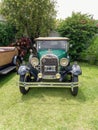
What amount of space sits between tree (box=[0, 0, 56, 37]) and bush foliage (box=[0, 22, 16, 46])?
54cm

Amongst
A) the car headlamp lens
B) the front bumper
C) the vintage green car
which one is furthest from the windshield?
the front bumper

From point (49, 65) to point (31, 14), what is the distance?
625 centimetres

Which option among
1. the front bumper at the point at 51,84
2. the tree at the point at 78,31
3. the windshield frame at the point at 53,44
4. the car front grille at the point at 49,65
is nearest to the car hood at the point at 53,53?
the windshield frame at the point at 53,44

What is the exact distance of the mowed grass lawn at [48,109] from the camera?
428 cm

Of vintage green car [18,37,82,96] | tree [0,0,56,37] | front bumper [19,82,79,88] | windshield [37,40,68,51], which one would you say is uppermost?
tree [0,0,56,37]

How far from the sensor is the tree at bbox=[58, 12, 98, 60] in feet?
37.3

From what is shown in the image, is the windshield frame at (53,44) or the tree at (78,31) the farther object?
the tree at (78,31)

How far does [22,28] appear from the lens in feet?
40.3

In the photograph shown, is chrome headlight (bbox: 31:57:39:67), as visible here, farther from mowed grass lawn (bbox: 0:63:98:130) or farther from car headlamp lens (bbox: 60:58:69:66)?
mowed grass lawn (bbox: 0:63:98:130)

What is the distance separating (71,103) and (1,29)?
7995 mm

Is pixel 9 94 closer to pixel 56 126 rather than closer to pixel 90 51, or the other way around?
pixel 56 126

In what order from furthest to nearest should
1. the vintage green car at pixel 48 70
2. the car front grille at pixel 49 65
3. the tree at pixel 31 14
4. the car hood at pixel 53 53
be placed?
the tree at pixel 31 14 → the car hood at pixel 53 53 → the car front grille at pixel 49 65 → the vintage green car at pixel 48 70

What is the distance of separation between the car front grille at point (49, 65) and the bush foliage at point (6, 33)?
652 centimetres

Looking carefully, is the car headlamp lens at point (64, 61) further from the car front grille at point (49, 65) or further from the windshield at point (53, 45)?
the windshield at point (53, 45)
